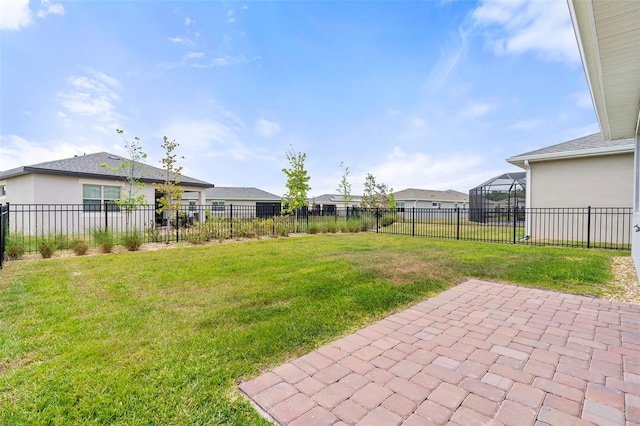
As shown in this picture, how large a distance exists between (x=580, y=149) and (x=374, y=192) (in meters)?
17.9

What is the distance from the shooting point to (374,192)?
27.4m

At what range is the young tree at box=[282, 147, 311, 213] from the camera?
14414 mm

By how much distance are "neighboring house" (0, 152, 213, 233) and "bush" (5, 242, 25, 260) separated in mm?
4608

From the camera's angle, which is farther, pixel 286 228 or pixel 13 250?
pixel 286 228

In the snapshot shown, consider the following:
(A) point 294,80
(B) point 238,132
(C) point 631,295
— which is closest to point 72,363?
(C) point 631,295

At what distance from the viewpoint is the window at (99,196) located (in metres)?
13.2

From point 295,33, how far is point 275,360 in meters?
11.6

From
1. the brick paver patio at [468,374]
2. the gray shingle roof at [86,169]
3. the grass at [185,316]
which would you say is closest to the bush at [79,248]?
the grass at [185,316]

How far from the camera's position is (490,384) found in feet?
6.75

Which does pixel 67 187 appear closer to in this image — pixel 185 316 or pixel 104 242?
pixel 104 242

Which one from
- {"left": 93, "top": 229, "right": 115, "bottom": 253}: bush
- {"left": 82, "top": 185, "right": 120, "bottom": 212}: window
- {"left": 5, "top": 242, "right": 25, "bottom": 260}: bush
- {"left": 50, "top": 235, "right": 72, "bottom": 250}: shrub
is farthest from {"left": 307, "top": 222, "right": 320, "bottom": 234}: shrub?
{"left": 5, "top": 242, "right": 25, "bottom": 260}: bush

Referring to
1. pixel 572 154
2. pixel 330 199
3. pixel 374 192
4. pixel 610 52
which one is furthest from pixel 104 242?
pixel 330 199

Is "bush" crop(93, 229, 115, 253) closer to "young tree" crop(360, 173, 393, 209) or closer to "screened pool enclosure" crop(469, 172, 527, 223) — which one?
"screened pool enclosure" crop(469, 172, 527, 223)

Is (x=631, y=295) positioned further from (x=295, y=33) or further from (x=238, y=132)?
(x=238, y=132)
